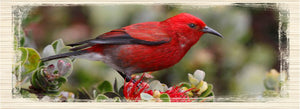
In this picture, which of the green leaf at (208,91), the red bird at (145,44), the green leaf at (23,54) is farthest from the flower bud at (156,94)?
the green leaf at (23,54)

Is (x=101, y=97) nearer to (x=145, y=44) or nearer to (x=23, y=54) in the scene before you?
(x=145, y=44)

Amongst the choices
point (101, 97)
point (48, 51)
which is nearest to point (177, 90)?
point (101, 97)

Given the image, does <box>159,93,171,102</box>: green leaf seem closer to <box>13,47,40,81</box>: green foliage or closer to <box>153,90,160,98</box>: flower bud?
<box>153,90,160,98</box>: flower bud

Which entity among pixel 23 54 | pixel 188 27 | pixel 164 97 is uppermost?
pixel 188 27

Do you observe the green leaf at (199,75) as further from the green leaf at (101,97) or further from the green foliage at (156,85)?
the green leaf at (101,97)

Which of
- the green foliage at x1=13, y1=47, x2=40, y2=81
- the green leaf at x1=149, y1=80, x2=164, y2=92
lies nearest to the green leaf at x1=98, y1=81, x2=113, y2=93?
the green leaf at x1=149, y1=80, x2=164, y2=92
